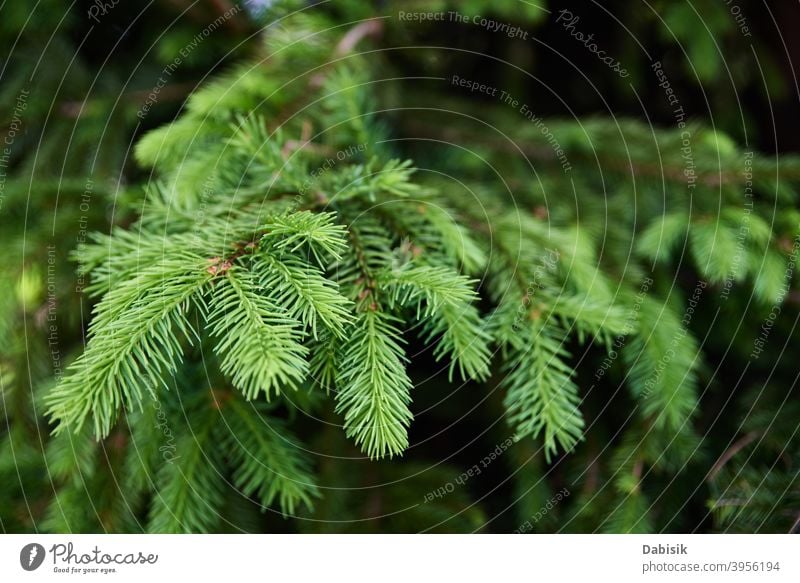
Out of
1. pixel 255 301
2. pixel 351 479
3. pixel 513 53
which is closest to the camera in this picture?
pixel 255 301

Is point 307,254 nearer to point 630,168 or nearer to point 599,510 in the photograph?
point 599,510

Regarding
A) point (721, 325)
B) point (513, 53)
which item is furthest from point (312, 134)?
point (721, 325)

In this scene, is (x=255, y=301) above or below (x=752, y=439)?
above

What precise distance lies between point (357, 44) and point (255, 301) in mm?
1114

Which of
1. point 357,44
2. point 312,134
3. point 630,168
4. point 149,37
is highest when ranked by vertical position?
point 149,37

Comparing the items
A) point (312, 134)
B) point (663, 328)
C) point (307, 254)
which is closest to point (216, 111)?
point (312, 134)

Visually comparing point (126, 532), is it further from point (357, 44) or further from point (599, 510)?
point (357, 44)

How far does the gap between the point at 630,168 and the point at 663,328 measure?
1.78 ft

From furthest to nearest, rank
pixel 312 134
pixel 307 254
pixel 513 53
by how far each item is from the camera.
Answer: pixel 513 53, pixel 312 134, pixel 307 254

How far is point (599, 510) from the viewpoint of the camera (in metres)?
1.34

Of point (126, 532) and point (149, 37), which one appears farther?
point (149, 37)

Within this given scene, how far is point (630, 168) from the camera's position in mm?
1559
